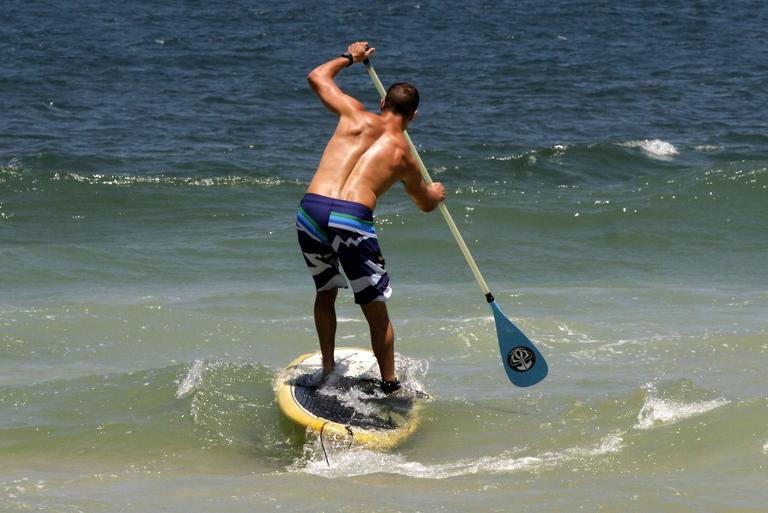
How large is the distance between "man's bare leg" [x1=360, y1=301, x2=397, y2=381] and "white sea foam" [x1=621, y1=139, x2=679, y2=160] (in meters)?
11.5

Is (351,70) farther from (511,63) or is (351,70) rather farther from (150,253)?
(150,253)

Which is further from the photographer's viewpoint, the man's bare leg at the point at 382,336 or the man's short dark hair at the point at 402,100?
the man's bare leg at the point at 382,336

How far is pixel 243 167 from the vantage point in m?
16.4

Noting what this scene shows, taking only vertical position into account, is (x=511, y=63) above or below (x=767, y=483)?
below

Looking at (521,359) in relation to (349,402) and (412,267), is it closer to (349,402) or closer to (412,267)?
(349,402)

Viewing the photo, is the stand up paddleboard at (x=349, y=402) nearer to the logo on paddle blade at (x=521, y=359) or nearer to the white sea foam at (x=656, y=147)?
the logo on paddle blade at (x=521, y=359)

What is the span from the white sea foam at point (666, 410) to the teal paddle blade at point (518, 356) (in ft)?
2.07

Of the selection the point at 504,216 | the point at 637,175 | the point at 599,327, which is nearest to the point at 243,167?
the point at 504,216

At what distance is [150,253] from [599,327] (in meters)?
4.95

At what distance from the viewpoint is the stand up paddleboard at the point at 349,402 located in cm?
637

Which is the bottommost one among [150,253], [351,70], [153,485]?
[351,70]

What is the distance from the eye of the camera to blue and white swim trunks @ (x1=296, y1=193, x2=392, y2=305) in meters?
6.26

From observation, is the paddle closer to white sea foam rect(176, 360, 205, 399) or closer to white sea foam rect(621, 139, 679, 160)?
white sea foam rect(176, 360, 205, 399)

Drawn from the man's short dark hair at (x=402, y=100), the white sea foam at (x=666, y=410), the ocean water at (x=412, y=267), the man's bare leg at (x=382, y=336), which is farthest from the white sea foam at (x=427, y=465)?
the man's short dark hair at (x=402, y=100)
